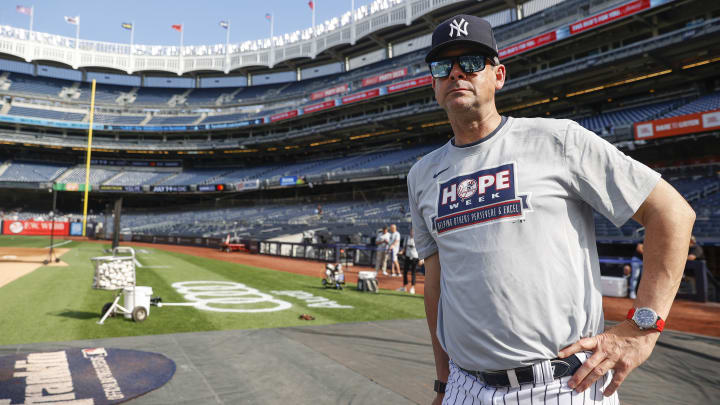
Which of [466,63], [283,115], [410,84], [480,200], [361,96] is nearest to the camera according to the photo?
[480,200]

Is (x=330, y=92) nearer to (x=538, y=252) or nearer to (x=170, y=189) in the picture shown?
(x=170, y=189)

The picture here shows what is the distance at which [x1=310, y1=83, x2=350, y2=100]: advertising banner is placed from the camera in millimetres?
46041

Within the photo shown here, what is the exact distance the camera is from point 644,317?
1.40 metres

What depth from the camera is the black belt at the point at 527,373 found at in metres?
1.44

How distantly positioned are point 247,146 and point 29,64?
114ft

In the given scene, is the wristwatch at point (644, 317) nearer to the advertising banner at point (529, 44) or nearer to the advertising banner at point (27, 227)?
the advertising banner at point (529, 44)

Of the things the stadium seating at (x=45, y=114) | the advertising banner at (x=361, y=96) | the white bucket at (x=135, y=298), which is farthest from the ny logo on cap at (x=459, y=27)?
the stadium seating at (x=45, y=114)

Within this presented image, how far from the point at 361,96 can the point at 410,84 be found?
594 cm

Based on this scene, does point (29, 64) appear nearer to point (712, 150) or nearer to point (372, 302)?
point (372, 302)

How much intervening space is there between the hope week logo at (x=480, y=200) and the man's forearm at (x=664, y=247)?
1.40ft

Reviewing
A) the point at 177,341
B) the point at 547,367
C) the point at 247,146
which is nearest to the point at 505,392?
the point at 547,367

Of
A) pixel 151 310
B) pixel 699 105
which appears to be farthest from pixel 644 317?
pixel 699 105

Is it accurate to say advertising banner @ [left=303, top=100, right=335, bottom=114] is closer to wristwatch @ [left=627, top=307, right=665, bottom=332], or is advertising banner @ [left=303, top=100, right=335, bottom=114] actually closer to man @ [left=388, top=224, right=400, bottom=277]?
man @ [left=388, top=224, right=400, bottom=277]

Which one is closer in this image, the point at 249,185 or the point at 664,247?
the point at 664,247
